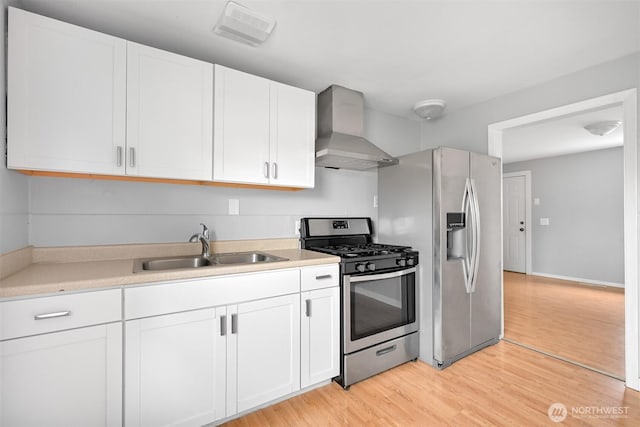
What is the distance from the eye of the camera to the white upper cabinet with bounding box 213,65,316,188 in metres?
1.97

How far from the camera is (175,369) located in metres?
1.52

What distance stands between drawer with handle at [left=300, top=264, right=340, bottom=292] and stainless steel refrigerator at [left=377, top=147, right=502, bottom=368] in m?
0.89

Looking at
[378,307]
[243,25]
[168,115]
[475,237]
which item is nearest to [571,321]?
[475,237]

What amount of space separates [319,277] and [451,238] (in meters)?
1.29

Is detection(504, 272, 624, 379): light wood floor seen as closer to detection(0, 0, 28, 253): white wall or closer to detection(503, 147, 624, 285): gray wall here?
detection(503, 147, 624, 285): gray wall

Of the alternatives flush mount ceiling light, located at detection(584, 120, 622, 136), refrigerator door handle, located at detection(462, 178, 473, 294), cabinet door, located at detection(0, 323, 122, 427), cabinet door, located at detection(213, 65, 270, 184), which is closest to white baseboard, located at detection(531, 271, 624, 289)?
flush mount ceiling light, located at detection(584, 120, 622, 136)

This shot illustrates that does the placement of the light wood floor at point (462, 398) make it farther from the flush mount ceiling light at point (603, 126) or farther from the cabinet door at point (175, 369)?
the flush mount ceiling light at point (603, 126)

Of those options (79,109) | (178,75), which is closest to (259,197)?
(178,75)

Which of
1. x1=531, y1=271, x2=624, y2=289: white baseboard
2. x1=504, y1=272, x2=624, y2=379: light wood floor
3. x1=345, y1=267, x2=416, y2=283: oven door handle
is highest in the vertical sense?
x1=345, y1=267, x2=416, y2=283: oven door handle

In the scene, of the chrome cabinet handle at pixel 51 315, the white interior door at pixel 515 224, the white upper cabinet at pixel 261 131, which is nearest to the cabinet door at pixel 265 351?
the chrome cabinet handle at pixel 51 315

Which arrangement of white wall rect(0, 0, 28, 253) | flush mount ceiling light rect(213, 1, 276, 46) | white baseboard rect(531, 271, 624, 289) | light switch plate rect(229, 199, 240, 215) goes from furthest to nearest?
white baseboard rect(531, 271, 624, 289) < light switch plate rect(229, 199, 240, 215) < flush mount ceiling light rect(213, 1, 276, 46) < white wall rect(0, 0, 28, 253)

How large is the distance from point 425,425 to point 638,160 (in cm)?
227

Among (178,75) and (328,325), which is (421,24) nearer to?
(178,75)

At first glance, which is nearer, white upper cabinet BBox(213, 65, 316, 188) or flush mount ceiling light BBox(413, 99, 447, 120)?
white upper cabinet BBox(213, 65, 316, 188)
